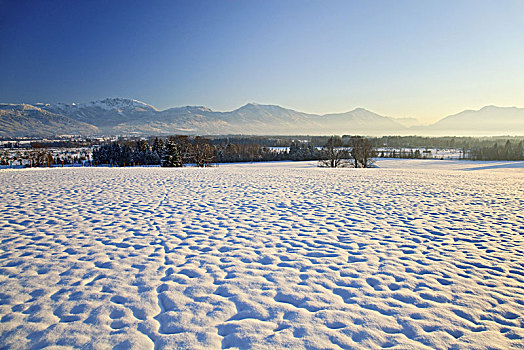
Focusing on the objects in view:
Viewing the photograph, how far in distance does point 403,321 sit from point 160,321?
3.03 m

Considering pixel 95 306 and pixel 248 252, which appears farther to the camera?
pixel 248 252

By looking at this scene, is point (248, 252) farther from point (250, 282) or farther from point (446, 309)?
point (446, 309)

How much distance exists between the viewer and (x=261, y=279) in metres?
4.11

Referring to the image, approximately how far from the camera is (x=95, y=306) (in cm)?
342

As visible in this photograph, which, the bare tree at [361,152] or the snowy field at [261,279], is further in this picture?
the bare tree at [361,152]

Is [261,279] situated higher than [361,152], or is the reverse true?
[361,152]

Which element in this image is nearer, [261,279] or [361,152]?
[261,279]

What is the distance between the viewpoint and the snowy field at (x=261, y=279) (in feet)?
9.65

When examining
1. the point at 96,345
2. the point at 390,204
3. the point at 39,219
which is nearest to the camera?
the point at 96,345

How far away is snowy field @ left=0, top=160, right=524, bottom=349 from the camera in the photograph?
116 inches

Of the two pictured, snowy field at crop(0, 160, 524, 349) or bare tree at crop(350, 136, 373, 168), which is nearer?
snowy field at crop(0, 160, 524, 349)

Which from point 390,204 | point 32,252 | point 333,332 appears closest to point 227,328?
point 333,332

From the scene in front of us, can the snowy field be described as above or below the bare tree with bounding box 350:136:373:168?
below

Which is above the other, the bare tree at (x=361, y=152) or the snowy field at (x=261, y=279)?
the bare tree at (x=361, y=152)
